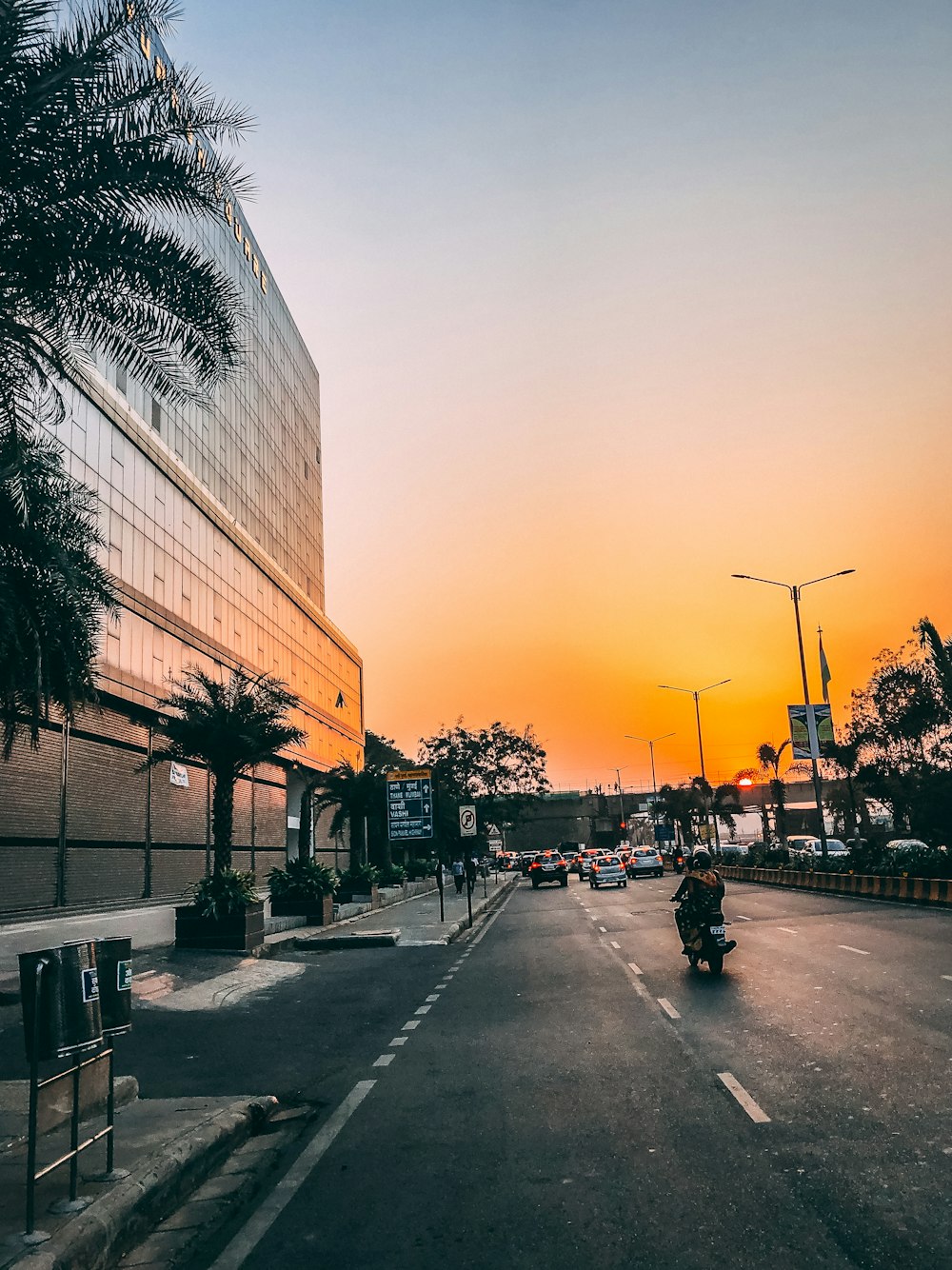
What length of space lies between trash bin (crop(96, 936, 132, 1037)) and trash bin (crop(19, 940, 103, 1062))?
1.05ft

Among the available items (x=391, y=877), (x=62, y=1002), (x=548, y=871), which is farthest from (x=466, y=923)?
(x=548, y=871)

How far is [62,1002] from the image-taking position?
5.69 metres

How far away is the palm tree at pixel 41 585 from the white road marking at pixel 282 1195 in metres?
7.42

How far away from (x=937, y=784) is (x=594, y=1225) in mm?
50068

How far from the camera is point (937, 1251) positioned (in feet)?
15.9

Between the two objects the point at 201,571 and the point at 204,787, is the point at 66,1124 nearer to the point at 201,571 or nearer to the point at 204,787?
the point at 204,787

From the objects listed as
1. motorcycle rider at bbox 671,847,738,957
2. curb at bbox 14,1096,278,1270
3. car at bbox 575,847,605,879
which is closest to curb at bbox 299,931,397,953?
motorcycle rider at bbox 671,847,738,957

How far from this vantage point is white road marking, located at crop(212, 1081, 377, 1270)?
533cm

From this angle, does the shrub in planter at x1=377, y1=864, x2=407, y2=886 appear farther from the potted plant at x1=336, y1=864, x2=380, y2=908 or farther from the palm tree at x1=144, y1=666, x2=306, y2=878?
the palm tree at x1=144, y1=666, x2=306, y2=878

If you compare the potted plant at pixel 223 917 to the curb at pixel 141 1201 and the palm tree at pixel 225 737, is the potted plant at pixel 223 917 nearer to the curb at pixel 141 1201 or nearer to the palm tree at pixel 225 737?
the palm tree at pixel 225 737

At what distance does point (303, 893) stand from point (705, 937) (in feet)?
50.7

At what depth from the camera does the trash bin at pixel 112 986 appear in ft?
20.6

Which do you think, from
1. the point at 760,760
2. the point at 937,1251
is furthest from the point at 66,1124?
the point at 760,760

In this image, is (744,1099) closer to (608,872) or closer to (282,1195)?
(282,1195)
